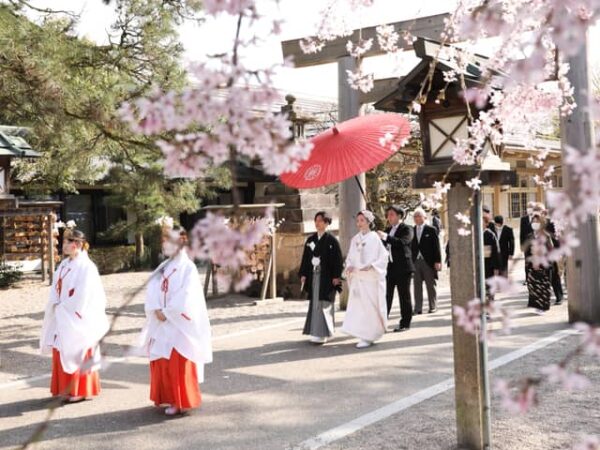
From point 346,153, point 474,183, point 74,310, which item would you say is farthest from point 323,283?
point 474,183

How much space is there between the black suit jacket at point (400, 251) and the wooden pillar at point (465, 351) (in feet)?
16.6

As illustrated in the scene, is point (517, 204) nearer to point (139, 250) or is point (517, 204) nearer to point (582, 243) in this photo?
point (139, 250)

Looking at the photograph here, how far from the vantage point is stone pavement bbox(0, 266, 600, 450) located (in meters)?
4.74

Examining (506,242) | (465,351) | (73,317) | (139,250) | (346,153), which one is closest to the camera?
(465,351)

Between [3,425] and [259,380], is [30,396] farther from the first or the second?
[259,380]

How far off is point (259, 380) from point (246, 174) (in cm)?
1311

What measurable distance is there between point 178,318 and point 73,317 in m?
1.13

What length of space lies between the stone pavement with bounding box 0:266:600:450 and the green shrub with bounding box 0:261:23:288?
21.8ft

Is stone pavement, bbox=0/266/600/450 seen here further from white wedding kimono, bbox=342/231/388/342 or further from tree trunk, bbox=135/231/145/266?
tree trunk, bbox=135/231/145/266

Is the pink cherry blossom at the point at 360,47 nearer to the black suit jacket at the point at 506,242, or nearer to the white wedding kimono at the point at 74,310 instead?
the white wedding kimono at the point at 74,310

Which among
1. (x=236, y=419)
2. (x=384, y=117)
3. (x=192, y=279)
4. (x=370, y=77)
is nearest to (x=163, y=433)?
(x=236, y=419)

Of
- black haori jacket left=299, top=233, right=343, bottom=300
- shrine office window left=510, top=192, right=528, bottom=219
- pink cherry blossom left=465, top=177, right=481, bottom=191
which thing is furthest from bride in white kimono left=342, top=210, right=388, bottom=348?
shrine office window left=510, top=192, right=528, bottom=219

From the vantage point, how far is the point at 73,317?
592 centimetres

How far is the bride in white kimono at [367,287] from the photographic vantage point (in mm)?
8133
